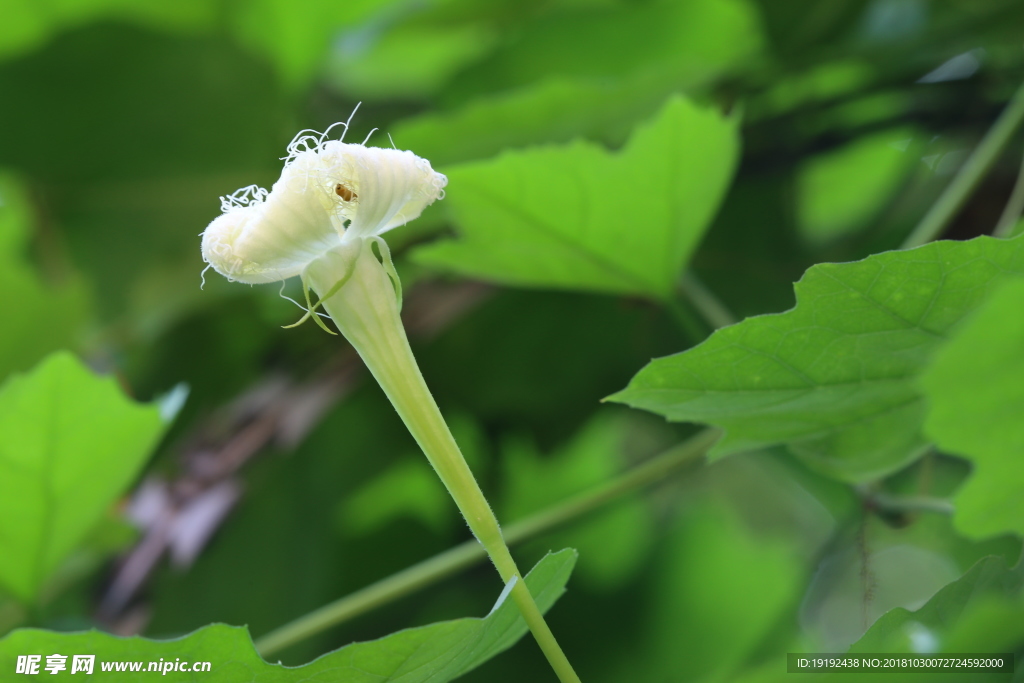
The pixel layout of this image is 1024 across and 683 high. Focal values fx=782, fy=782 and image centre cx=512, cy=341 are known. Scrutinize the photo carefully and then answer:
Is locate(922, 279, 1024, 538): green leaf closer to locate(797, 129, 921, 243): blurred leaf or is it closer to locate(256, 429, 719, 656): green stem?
locate(256, 429, 719, 656): green stem

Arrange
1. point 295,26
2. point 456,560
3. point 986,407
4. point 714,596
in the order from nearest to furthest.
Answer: point 986,407 < point 456,560 < point 714,596 < point 295,26

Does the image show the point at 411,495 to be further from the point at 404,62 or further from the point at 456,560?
the point at 404,62

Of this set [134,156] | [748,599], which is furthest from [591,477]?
[134,156]

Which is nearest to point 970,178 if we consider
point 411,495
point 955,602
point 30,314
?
point 955,602

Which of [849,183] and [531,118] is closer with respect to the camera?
[531,118]

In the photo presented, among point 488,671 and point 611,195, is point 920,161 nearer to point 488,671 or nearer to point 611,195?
point 611,195

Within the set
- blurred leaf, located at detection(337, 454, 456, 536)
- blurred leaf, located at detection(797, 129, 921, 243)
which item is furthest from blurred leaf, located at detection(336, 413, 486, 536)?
blurred leaf, located at detection(797, 129, 921, 243)
